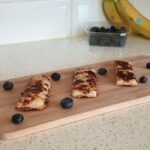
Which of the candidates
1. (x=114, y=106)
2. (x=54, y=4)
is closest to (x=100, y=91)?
(x=114, y=106)

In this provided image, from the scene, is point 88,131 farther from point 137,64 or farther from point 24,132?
point 137,64

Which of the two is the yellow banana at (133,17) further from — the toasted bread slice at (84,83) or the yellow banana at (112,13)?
the toasted bread slice at (84,83)

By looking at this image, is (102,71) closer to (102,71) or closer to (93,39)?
(102,71)

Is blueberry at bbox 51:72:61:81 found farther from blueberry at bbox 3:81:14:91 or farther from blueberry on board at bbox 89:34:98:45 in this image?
blueberry on board at bbox 89:34:98:45

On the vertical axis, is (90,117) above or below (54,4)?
below

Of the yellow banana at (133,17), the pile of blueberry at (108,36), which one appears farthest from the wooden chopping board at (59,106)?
the yellow banana at (133,17)

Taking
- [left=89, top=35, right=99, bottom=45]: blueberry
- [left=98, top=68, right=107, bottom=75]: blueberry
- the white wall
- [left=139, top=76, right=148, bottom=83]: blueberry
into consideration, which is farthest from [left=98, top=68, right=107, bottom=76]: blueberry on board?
the white wall

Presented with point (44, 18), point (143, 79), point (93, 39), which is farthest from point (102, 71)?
point (44, 18)
